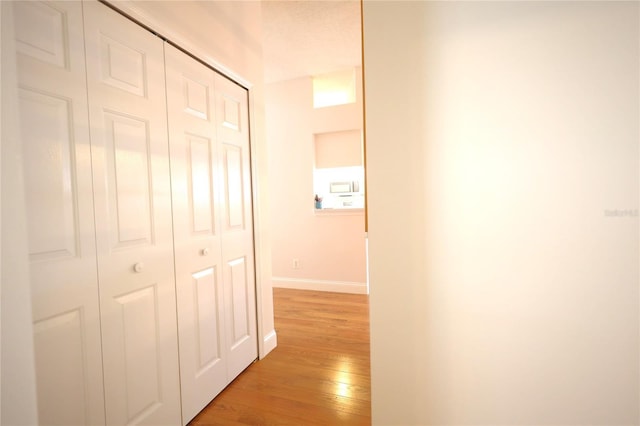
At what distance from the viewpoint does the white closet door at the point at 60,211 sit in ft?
3.03

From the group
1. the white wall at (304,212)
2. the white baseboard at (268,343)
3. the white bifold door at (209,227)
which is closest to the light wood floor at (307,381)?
the white baseboard at (268,343)

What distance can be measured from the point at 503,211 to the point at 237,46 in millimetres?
2043

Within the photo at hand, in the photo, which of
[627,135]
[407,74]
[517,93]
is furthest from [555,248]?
[407,74]

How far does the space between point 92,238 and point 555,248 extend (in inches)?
61.3

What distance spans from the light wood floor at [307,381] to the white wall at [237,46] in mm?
264

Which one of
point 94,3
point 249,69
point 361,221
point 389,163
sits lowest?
point 361,221

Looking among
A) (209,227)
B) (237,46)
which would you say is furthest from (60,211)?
(237,46)

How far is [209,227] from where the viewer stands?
1.74 m

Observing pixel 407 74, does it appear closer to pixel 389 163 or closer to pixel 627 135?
pixel 389 163

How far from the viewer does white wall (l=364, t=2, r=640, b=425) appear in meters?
0.68

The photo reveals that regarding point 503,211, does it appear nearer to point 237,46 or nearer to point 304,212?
point 237,46

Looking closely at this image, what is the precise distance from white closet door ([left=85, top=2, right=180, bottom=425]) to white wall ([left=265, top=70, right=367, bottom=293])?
2540 millimetres

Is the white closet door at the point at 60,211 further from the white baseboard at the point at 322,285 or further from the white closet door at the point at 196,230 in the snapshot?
A: the white baseboard at the point at 322,285

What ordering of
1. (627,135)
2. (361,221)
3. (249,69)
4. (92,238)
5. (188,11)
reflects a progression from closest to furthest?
(627,135)
(92,238)
(188,11)
(249,69)
(361,221)
